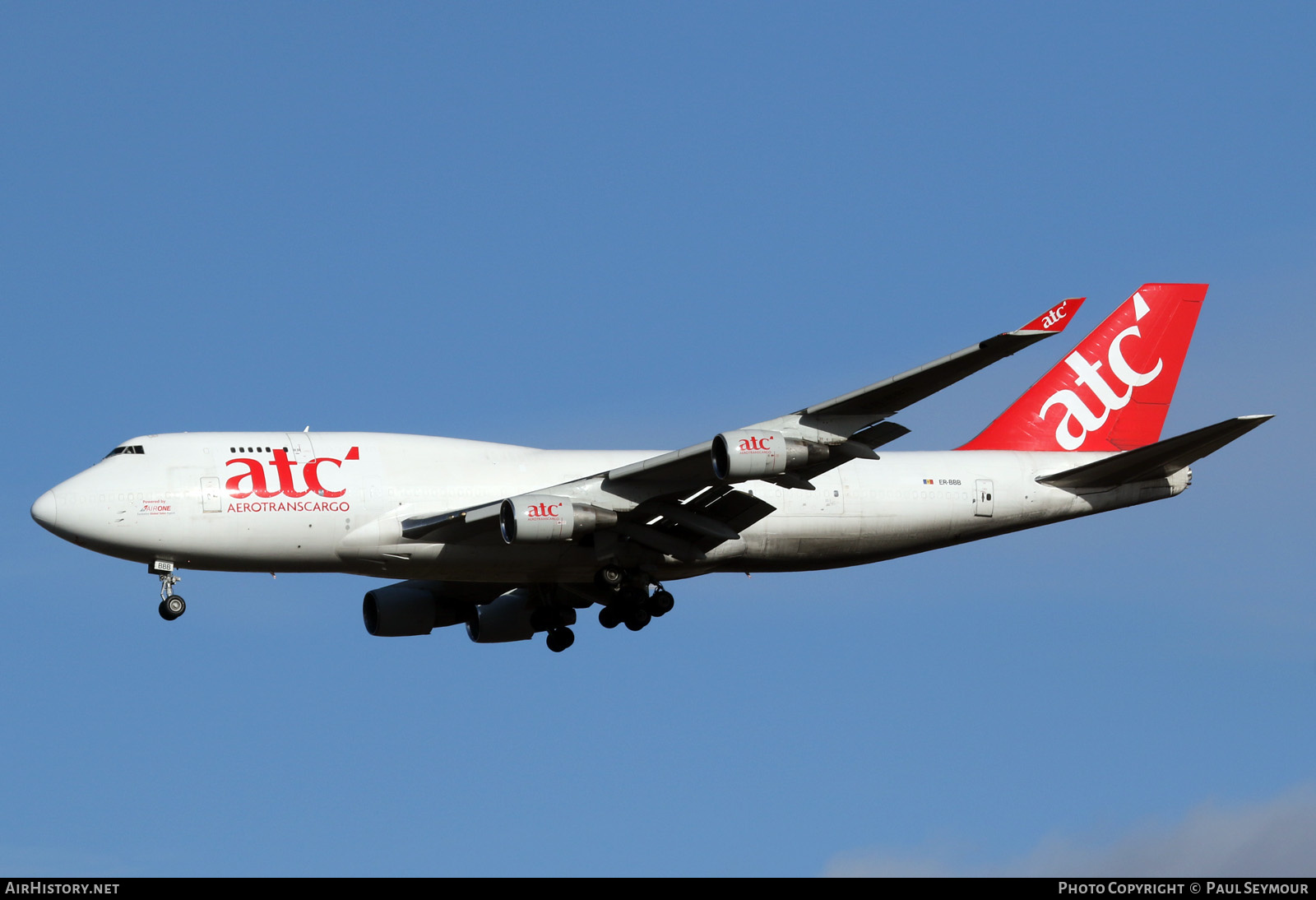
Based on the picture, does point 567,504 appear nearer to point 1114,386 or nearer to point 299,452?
point 299,452

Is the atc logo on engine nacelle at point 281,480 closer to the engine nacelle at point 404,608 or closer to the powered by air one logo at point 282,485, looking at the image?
the powered by air one logo at point 282,485

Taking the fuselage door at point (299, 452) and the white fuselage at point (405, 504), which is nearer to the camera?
the white fuselage at point (405, 504)

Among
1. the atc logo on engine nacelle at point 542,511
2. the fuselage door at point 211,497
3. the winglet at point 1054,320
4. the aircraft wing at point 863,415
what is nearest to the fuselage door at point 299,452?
the fuselage door at point 211,497

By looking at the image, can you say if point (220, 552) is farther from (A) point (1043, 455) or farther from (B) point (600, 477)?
(A) point (1043, 455)

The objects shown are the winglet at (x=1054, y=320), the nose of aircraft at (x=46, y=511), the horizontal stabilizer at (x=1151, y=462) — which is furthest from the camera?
the horizontal stabilizer at (x=1151, y=462)

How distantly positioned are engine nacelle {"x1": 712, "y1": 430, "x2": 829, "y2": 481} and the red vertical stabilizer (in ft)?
34.1

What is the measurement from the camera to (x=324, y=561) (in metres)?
39.1

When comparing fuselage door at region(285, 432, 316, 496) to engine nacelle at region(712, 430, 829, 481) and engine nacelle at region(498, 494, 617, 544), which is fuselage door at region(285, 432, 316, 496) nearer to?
engine nacelle at region(498, 494, 617, 544)

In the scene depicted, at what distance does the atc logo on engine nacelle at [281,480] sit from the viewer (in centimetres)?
3878

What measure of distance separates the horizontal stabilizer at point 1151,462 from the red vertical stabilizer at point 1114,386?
2207 mm

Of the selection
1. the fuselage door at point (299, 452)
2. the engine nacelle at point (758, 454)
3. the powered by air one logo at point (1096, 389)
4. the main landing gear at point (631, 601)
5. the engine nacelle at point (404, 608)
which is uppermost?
the powered by air one logo at point (1096, 389)

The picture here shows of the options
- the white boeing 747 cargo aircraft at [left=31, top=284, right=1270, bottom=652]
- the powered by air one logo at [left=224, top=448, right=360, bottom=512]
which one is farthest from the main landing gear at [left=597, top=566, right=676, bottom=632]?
the powered by air one logo at [left=224, top=448, right=360, bottom=512]

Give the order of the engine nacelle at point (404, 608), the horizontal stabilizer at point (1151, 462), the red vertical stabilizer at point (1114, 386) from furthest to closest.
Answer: the red vertical stabilizer at point (1114, 386), the engine nacelle at point (404, 608), the horizontal stabilizer at point (1151, 462)
